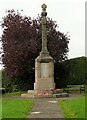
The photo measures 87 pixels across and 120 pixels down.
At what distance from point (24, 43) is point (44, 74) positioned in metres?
6.70

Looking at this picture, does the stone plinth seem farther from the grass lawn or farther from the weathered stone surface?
the grass lawn

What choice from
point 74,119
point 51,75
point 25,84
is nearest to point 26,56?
point 25,84

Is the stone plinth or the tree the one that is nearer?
the stone plinth

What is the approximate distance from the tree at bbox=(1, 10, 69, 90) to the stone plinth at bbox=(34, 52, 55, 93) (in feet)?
17.4

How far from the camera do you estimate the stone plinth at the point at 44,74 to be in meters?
30.5

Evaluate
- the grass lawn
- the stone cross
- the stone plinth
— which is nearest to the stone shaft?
the stone cross

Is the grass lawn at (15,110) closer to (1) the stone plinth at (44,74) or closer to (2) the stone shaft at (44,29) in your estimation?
(1) the stone plinth at (44,74)

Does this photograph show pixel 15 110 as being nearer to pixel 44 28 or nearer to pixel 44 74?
pixel 44 74

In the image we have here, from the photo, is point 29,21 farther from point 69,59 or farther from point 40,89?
point 40,89

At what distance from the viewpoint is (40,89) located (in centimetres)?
3036

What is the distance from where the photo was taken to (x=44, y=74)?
3075 cm

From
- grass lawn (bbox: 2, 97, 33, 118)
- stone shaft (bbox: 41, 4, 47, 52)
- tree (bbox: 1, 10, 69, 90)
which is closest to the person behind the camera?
grass lawn (bbox: 2, 97, 33, 118)

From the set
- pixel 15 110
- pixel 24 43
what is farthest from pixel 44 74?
pixel 15 110

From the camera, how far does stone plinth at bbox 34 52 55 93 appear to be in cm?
3050
